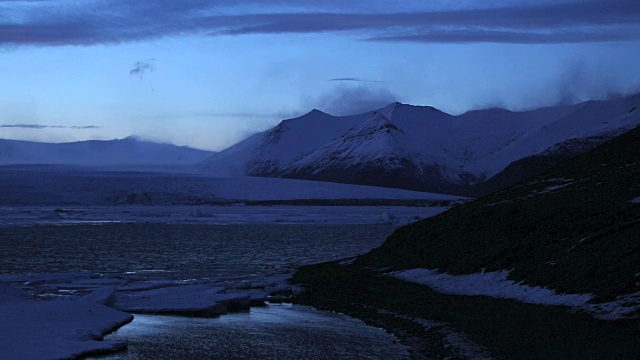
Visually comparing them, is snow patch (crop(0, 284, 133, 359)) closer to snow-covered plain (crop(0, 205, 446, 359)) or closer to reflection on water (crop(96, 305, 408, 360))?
snow-covered plain (crop(0, 205, 446, 359))

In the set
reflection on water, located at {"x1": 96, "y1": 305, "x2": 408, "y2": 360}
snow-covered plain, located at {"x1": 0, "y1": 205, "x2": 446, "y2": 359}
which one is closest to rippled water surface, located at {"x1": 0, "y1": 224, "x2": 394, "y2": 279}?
snow-covered plain, located at {"x1": 0, "y1": 205, "x2": 446, "y2": 359}

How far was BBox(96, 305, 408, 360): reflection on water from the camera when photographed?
2103 centimetres

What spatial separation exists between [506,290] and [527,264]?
5.70 feet

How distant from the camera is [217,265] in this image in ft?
141

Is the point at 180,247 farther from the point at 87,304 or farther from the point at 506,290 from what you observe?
the point at 506,290

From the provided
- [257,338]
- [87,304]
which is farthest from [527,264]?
[87,304]

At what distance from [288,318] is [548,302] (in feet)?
25.8

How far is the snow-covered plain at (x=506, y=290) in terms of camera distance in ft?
72.0

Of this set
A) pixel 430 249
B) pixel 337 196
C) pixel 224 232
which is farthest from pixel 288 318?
pixel 337 196

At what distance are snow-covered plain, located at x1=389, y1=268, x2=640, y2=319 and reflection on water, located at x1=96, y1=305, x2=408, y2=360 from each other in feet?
16.0

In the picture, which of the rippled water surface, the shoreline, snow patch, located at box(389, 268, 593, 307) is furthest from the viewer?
the rippled water surface

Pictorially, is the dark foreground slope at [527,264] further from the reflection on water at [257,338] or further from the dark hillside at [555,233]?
the reflection on water at [257,338]

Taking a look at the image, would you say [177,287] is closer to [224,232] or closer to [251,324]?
→ [251,324]

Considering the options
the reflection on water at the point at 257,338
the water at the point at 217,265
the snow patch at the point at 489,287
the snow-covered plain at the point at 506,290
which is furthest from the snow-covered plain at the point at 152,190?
the reflection on water at the point at 257,338
